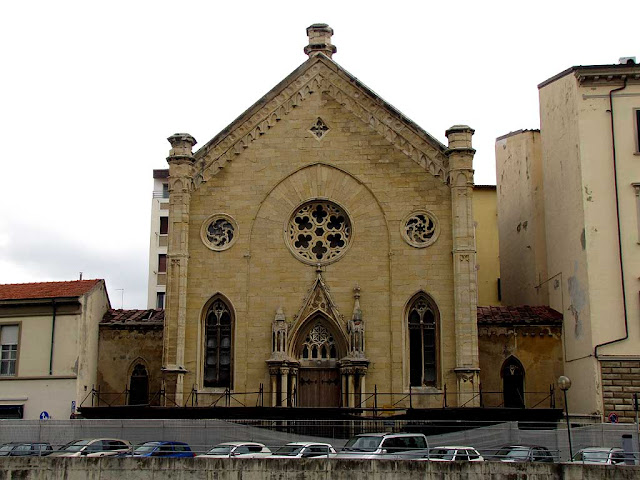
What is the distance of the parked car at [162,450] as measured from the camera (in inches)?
1058

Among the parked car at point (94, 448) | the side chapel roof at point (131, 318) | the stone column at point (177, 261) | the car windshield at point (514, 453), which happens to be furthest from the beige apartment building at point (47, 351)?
the car windshield at point (514, 453)

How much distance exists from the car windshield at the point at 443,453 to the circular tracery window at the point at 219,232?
13.8 metres

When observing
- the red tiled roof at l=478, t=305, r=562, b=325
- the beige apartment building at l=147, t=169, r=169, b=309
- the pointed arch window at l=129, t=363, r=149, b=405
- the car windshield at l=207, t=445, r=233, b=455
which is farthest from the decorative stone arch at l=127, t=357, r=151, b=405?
the beige apartment building at l=147, t=169, r=169, b=309

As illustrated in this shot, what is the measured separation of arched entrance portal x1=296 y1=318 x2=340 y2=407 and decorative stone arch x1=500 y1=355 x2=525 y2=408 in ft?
20.6

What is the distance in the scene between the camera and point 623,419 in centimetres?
3341

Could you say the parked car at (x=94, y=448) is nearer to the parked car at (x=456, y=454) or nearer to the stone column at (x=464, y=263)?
the parked car at (x=456, y=454)

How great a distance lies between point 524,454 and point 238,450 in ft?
25.6

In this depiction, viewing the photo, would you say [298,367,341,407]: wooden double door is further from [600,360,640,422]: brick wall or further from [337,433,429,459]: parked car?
[337,433,429,459]: parked car

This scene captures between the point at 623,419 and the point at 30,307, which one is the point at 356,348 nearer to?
the point at 623,419

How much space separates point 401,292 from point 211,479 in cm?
1347

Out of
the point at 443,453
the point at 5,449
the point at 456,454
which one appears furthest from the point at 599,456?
the point at 5,449

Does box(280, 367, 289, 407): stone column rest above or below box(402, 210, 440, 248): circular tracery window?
below

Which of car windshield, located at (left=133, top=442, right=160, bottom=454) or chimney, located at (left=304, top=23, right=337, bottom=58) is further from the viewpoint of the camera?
chimney, located at (left=304, top=23, right=337, bottom=58)

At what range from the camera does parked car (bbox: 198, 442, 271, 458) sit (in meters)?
25.9
